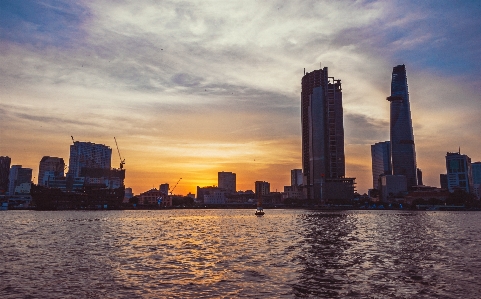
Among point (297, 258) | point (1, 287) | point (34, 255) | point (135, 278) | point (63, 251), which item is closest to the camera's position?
point (1, 287)

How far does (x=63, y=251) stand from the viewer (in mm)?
58469

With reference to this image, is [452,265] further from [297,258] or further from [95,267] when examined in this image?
[95,267]

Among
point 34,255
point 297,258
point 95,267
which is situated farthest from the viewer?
point 34,255

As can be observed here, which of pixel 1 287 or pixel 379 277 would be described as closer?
pixel 1 287

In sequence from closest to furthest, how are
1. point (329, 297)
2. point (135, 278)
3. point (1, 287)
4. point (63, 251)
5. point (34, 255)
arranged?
point (329, 297), point (1, 287), point (135, 278), point (34, 255), point (63, 251)

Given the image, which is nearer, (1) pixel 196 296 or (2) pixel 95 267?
(1) pixel 196 296

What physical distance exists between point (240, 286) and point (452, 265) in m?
28.1

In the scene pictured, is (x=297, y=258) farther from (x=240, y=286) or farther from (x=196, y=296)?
(x=196, y=296)

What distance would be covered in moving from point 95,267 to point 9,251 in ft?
79.7

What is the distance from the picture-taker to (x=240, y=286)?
33.8 m

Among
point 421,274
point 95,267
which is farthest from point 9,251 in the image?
point 421,274

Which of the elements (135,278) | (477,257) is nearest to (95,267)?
(135,278)

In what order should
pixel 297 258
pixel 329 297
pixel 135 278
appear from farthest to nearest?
pixel 297 258, pixel 135 278, pixel 329 297

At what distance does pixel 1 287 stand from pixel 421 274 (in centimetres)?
4153
